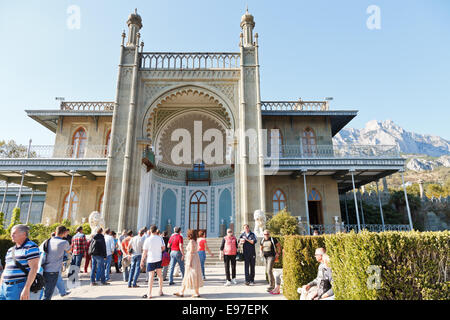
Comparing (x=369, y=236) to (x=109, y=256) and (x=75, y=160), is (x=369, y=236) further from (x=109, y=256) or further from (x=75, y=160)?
(x=75, y=160)

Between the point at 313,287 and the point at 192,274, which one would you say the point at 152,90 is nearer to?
the point at 192,274

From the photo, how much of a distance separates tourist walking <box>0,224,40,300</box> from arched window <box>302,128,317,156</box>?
15.0 metres

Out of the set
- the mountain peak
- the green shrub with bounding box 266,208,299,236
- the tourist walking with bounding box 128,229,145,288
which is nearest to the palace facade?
the green shrub with bounding box 266,208,299,236

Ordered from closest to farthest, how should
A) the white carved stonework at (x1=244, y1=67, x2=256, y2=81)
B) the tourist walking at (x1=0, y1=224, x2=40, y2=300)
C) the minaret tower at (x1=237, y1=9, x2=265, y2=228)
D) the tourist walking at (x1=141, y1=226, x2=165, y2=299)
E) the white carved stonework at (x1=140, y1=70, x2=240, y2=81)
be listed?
1. the tourist walking at (x1=0, y1=224, x2=40, y2=300)
2. the tourist walking at (x1=141, y1=226, x2=165, y2=299)
3. the minaret tower at (x1=237, y1=9, x2=265, y2=228)
4. the white carved stonework at (x1=244, y1=67, x2=256, y2=81)
5. the white carved stonework at (x1=140, y1=70, x2=240, y2=81)

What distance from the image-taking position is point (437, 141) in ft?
455

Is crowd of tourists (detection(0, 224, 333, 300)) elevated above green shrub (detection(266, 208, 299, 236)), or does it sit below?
below

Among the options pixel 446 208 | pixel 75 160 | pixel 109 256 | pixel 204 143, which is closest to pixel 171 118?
pixel 204 143

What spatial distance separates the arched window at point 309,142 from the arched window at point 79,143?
14.2m

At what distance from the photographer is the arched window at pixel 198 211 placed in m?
17.9

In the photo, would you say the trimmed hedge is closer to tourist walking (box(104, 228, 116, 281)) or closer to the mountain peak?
tourist walking (box(104, 228, 116, 281))

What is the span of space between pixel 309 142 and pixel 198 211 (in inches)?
362

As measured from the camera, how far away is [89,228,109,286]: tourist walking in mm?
6191

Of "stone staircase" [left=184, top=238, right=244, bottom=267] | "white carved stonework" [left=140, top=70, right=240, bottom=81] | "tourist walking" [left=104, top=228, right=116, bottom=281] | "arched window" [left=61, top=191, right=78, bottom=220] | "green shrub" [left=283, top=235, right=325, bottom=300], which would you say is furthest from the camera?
"arched window" [left=61, top=191, right=78, bottom=220]
